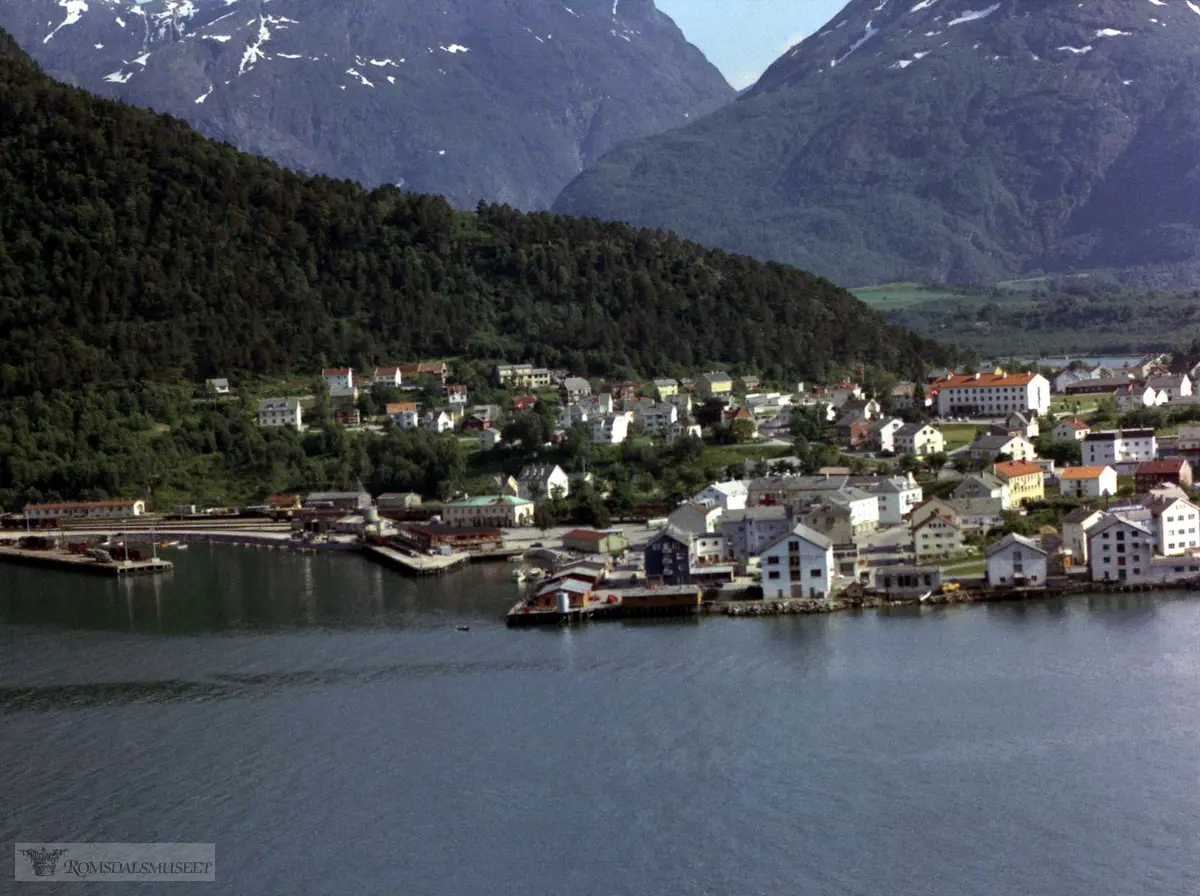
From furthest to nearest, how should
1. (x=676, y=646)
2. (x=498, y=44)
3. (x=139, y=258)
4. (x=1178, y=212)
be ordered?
1. (x=498, y=44)
2. (x=1178, y=212)
3. (x=139, y=258)
4. (x=676, y=646)

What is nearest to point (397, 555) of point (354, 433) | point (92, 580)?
point (92, 580)

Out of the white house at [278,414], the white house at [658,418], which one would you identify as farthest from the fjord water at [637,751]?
the white house at [278,414]

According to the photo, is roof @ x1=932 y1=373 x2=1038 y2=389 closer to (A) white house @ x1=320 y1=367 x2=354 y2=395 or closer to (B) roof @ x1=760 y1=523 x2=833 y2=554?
(A) white house @ x1=320 y1=367 x2=354 y2=395

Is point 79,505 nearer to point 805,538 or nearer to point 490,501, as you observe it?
point 490,501

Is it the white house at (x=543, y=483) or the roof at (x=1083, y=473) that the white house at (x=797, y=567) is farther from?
Result: the white house at (x=543, y=483)

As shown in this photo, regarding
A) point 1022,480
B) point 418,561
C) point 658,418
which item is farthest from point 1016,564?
point 658,418

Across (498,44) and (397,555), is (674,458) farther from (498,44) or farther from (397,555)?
(498,44)

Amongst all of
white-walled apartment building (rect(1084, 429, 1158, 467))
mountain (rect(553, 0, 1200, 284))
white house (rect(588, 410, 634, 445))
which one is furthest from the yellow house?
mountain (rect(553, 0, 1200, 284))

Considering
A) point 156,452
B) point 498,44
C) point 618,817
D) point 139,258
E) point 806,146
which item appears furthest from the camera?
point 498,44
